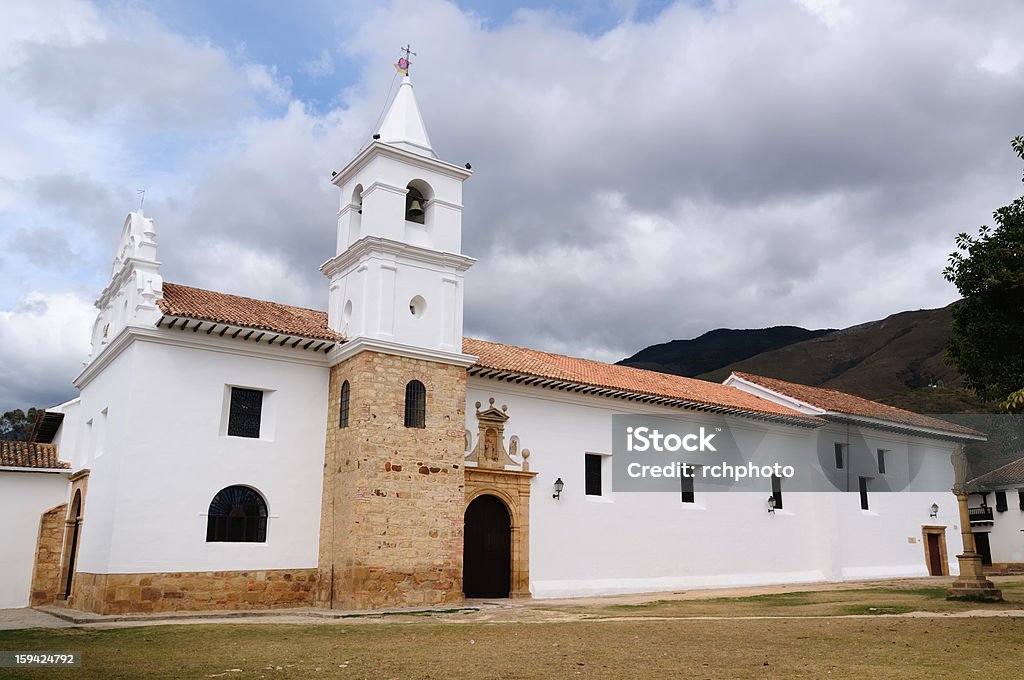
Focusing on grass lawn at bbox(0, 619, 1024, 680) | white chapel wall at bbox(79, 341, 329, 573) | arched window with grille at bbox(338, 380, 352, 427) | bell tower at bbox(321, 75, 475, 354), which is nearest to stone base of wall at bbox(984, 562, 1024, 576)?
grass lawn at bbox(0, 619, 1024, 680)

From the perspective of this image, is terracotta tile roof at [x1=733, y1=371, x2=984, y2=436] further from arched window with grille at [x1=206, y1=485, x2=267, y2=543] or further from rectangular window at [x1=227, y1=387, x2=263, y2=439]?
arched window with grille at [x1=206, y1=485, x2=267, y2=543]

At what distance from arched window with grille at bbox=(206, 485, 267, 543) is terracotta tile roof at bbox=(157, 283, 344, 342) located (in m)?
3.55

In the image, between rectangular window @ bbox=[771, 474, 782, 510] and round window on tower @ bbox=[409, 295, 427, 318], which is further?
rectangular window @ bbox=[771, 474, 782, 510]

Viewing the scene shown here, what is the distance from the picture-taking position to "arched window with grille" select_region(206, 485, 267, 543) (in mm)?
16375

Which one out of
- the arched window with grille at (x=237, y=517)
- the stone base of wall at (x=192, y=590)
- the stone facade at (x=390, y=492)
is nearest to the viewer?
the stone base of wall at (x=192, y=590)

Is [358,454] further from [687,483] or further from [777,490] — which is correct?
[777,490]

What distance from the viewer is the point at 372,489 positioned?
55.0 ft

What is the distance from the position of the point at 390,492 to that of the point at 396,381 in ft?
8.09

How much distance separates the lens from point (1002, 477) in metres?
37.2

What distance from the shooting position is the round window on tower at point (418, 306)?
1894cm

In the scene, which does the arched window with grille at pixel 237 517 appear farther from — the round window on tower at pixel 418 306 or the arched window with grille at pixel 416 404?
the round window on tower at pixel 418 306

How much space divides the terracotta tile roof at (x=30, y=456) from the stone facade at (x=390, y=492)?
7938mm

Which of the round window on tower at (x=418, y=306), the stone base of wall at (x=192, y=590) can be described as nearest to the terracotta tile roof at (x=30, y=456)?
the stone base of wall at (x=192, y=590)

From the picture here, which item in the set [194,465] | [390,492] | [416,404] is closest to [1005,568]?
[416,404]
